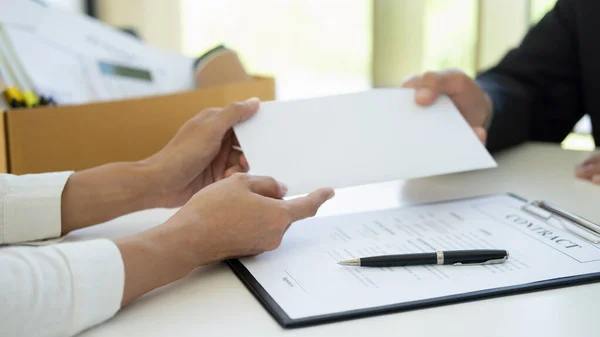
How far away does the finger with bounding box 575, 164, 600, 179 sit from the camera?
982mm

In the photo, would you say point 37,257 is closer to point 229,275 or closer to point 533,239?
point 229,275

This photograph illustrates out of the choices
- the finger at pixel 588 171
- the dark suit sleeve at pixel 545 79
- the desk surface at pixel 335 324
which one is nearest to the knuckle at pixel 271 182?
the desk surface at pixel 335 324

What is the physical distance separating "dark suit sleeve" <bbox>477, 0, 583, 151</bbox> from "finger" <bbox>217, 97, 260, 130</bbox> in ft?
1.89

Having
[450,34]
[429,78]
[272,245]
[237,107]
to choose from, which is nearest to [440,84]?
[429,78]

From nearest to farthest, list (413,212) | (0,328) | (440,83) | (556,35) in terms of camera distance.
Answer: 1. (0,328)
2. (413,212)
3. (440,83)
4. (556,35)

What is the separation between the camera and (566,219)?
76 centimetres

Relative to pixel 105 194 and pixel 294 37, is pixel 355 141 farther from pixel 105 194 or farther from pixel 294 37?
pixel 294 37

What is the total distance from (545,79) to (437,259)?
2.69 ft

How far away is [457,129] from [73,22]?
0.74 meters

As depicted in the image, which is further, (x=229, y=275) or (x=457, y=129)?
(x=457, y=129)

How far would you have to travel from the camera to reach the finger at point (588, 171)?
982mm

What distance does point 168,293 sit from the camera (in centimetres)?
A: 59

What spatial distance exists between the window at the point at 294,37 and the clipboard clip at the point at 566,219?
2426 mm

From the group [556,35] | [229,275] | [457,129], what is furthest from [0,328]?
[556,35]
